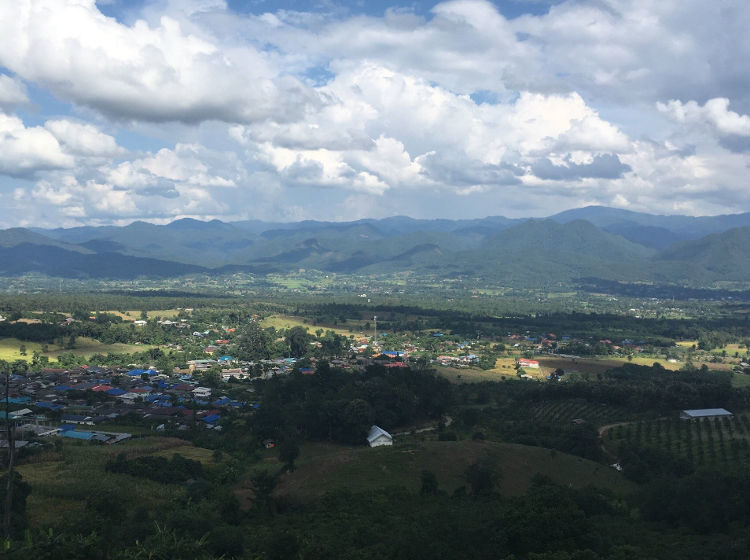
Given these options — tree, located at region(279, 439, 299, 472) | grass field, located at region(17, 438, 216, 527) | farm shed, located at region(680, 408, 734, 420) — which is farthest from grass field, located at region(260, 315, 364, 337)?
grass field, located at region(17, 438, 216, 527)

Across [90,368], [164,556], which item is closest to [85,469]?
[164,556]

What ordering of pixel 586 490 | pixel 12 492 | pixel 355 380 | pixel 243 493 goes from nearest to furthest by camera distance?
pixel 12 492
pixel 586 490
pixel 243 493
pixel 355 380

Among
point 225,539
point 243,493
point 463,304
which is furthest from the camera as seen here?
point 463,304

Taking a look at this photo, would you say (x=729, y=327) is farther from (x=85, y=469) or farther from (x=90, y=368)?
(x=85, y=469)

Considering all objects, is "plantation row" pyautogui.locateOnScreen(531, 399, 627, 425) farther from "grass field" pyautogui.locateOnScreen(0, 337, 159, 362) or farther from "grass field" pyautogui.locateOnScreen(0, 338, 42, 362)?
"grass field" pyautogui.locateOnScreen(0, 338, 42, 362)

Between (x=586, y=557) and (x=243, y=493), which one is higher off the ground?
(x=586, y=557)

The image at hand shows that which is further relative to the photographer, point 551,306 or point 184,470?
point 551,306

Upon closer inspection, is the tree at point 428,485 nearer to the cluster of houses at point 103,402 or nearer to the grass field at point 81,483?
the grass field at point 81,483
